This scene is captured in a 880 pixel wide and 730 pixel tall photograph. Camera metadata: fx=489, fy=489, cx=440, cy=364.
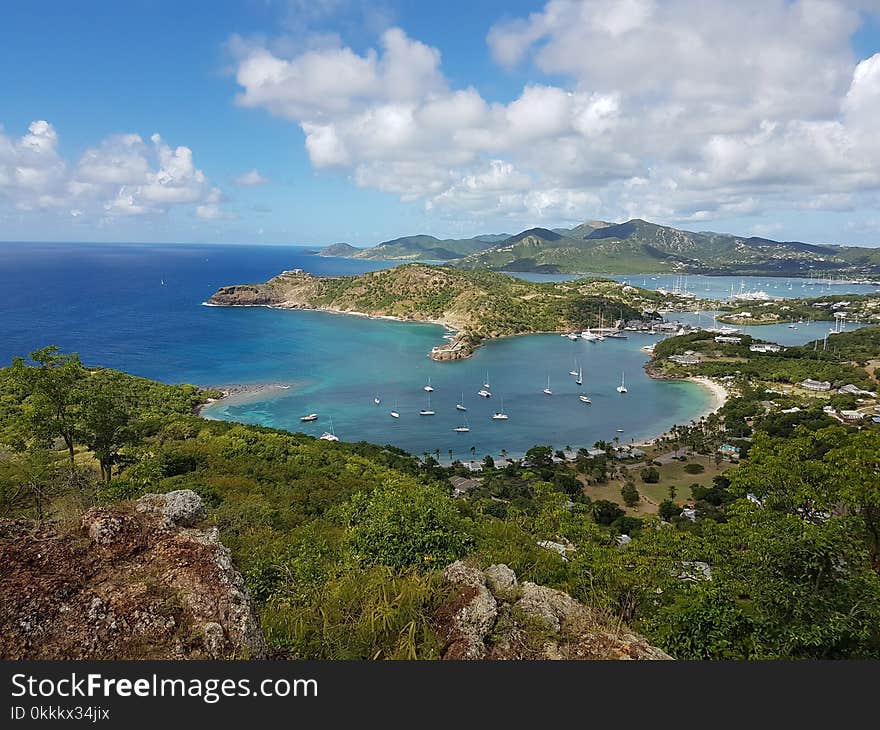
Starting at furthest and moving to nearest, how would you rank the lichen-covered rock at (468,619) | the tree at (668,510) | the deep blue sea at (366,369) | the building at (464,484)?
the deep blue sea at (366,369), the building at (464,484), the tree at (668,510), the lichen-covered rock at (468,619)

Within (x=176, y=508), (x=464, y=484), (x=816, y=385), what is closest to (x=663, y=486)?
(x=464, y=484)

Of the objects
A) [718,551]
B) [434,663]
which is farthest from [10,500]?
[718,551]

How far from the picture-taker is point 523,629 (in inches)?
229

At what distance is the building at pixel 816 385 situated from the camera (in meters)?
63.2

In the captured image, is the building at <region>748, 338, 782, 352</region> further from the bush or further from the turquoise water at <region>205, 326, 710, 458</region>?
the bush

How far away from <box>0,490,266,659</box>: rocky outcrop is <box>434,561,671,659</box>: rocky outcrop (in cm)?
211

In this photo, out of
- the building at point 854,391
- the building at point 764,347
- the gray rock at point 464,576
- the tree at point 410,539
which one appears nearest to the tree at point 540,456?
the tree at point 410,539

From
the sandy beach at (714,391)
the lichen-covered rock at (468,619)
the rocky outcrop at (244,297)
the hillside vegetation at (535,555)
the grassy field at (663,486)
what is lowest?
the grassy field at (663,486)

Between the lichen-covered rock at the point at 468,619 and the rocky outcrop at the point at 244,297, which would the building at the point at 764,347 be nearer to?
the lichen-covered rock at the point at 468,619

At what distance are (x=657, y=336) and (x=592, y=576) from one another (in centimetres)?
10878

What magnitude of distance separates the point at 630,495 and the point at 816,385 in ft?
150

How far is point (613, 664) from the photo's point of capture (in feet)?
13.1

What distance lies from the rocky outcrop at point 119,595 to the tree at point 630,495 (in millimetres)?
34779

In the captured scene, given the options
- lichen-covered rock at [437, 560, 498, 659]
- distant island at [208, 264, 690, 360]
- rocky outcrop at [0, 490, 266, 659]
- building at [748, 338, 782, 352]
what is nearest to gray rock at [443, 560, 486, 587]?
lichen-covered rock at [437, 560, 498, 659]
